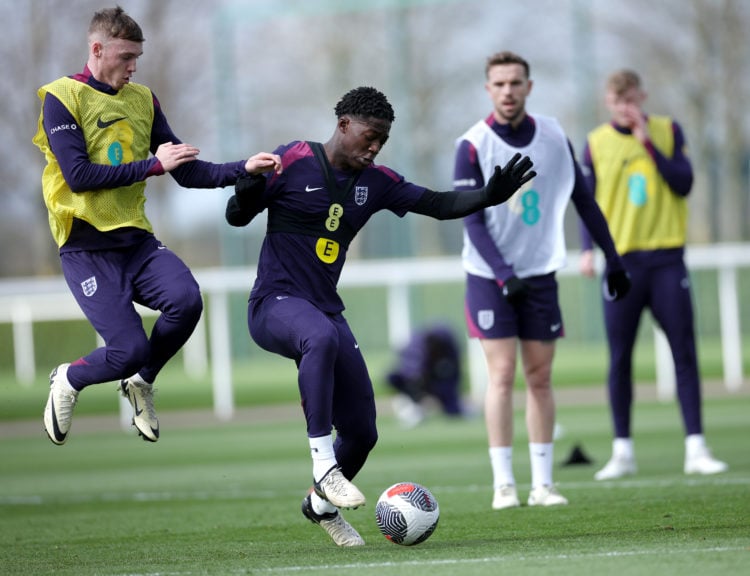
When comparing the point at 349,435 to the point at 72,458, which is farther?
the point at 72,458

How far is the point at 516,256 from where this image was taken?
8.22 m

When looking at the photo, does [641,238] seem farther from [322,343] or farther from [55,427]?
[55,427]

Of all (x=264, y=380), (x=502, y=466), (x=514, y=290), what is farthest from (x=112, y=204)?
(x=264, y=380)

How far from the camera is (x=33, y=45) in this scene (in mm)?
25312

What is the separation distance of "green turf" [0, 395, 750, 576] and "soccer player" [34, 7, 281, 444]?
0.95 metres

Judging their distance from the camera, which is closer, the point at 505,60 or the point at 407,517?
the point at 407,517

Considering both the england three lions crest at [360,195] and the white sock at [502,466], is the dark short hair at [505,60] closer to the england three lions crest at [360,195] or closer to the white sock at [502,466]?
the england three lions crest at [360,195]

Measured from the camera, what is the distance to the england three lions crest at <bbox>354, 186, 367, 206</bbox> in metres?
6.76

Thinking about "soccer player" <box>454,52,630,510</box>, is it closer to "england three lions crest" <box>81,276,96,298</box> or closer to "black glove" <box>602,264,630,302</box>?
"black glove" <box>602,264,630,302</box>

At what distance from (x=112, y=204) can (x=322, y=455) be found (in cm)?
172

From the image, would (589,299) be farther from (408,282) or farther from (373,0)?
(373,0)

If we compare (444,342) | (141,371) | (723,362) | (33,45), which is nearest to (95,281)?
(141,371)

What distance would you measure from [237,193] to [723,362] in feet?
43.9

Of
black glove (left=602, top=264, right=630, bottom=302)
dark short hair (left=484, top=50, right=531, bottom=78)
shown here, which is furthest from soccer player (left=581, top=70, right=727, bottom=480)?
dark short hair (left=484, top=50, right=531, bottom=78)
